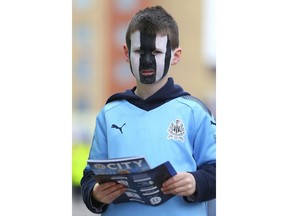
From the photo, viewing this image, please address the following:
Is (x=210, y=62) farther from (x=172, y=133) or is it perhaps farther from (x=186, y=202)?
(x=186, y=202)

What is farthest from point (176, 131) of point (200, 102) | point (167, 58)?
point (167, 58)

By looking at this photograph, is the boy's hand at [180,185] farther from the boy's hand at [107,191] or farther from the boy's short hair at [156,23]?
the boy's short hair at [156,23]

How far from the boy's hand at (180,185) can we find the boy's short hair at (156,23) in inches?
16.3

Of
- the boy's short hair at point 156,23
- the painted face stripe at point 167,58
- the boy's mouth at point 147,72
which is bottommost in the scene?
the boy's mouth at point 147,72

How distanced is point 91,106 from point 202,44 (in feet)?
1.36

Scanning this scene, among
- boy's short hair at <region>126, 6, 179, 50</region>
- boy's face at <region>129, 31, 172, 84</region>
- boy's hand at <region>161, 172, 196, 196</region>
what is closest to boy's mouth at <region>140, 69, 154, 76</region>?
boy's face at <region>129, 31, 172, 84</region>

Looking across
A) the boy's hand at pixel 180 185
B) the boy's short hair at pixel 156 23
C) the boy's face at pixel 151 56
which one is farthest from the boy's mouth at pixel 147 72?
the boy's hand at pixel 180 185

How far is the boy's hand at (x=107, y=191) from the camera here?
2123 mm

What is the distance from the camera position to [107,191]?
2139 mm

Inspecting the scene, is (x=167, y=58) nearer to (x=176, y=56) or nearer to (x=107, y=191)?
(x=176, y=56)

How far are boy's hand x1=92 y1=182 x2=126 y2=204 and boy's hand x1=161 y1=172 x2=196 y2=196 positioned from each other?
14 centimetres

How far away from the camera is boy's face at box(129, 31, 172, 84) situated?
7.16ft

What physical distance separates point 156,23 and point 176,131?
0.35 m

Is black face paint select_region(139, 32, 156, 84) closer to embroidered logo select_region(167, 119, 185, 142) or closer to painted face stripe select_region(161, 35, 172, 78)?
painted face stripe select_region(161, 35, 172, 78)
